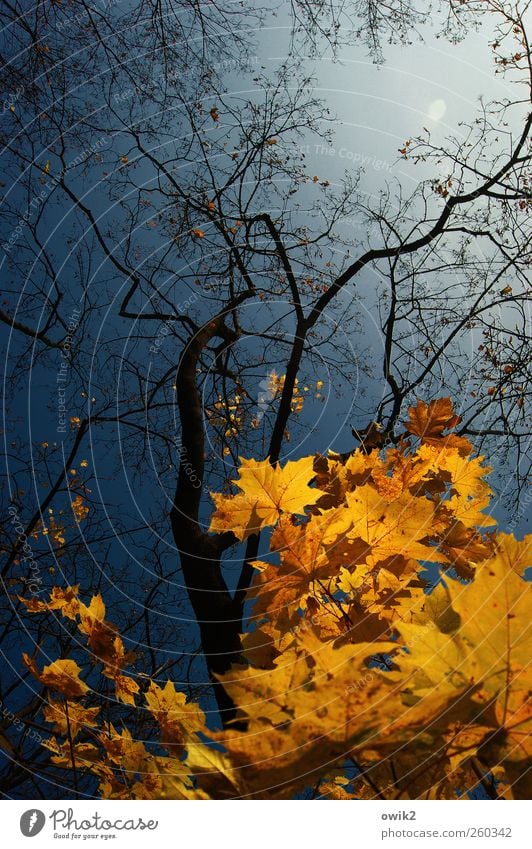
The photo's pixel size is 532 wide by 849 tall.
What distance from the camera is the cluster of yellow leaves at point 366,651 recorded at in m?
0.60

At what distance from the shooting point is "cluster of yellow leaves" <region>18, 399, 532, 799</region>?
0.60 meters

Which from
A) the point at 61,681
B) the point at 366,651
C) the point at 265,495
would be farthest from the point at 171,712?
the point at 366,651

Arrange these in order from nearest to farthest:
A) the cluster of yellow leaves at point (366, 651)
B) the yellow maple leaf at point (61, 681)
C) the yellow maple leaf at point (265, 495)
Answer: the cluster of yellow leaves at point (366, 651) → the yellow maple leaf at point (265, 495) → the yellow maple leaf at point (61, 681)

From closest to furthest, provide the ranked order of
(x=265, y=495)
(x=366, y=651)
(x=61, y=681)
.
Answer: (x=366, y=651) < (x=265, y=495) < (x=61, y=681)

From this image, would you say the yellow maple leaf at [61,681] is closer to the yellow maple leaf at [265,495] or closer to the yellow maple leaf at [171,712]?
the yellow maple leaf at [171,712]

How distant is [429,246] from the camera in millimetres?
4473

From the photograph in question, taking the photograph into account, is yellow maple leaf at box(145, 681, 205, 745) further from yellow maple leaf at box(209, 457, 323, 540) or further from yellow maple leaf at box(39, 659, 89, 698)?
yellow maple leaf at box(209, 457, 323, 540)

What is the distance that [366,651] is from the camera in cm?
64

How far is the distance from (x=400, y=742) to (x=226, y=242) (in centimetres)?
429

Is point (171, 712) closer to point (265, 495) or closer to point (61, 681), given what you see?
point (61, 681)

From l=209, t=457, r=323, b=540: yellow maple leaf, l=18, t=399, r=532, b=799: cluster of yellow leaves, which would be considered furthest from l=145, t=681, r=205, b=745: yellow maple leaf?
l=209, t=457, r=323, b=540: yellow maple leaf

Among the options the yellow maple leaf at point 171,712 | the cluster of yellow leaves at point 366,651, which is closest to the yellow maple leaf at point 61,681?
the cluster of yellow leaves at point 366,651
